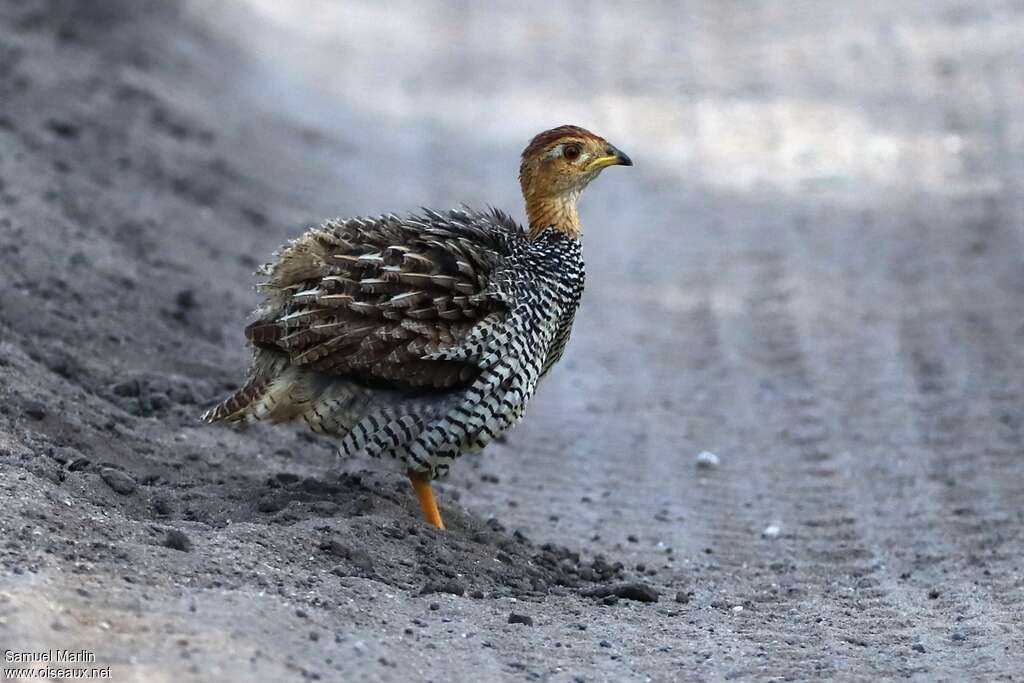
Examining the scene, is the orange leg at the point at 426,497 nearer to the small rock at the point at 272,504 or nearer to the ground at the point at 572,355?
the ground at the point at 572,355

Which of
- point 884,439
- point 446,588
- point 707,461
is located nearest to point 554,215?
point 446,588

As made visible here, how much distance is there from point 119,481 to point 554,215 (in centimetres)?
264

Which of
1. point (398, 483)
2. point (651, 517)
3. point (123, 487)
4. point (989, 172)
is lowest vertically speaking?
point (123, 487)

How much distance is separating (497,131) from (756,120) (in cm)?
290

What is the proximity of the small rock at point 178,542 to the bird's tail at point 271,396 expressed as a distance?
119 centimetres

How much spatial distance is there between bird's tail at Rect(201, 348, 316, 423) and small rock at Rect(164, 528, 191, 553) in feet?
3.90

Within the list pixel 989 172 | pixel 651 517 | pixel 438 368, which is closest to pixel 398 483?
pixel 438 368

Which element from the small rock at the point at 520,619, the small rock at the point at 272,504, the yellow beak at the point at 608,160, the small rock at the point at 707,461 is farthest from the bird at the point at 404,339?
the small rock at the point at 707,461

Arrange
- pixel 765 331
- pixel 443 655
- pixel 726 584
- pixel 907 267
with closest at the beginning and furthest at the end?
1. pixel 443 655
2. pixel 726 584
3. pixel 765 331
4. pixel 907 267

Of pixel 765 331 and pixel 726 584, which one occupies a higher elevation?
pixel 765 331

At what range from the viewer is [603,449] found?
1051 centimetres

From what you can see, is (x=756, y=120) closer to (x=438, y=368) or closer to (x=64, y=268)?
(x=64, y=268)

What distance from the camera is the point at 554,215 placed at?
8.50m

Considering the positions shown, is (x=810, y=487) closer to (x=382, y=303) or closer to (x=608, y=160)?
(x=608, y=160)
